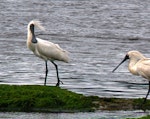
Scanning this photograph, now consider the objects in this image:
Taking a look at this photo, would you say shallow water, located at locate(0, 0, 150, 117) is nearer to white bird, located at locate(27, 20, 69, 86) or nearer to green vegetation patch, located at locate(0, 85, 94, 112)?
white bird, located at locate(27, 20, 69, 86)

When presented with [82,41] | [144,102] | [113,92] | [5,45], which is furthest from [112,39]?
[144,102]

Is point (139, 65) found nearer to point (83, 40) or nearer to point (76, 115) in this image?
point (76, 115)

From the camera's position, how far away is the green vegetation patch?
56.2ft

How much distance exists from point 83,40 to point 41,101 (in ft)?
58.5

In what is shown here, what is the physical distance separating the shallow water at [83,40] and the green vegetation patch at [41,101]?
245 centimetres

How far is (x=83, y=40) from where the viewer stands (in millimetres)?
34969

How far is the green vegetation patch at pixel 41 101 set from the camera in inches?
675

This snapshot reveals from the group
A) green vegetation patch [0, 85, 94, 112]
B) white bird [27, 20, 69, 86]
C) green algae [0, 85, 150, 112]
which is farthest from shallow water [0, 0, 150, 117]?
green vegetation patch [0, 85, 94, 112]

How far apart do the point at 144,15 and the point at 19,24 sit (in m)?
8.10

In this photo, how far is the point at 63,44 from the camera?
110 ft

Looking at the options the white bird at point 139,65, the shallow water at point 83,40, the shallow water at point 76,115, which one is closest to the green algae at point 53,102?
the shallow water at point 76,115

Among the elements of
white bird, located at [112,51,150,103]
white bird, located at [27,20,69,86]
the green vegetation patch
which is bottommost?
white bird, located at [27,20,69,86]

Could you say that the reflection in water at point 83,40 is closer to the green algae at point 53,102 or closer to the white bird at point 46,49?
the white bird at point 46,49

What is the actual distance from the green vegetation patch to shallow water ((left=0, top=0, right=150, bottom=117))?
245cm
